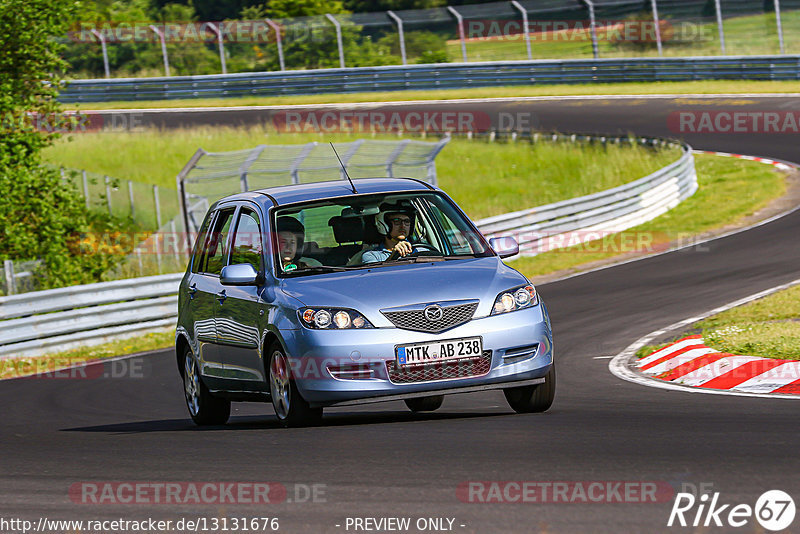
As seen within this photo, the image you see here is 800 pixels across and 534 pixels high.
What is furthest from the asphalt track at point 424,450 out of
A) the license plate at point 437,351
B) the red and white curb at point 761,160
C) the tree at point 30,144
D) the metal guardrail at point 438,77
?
the metal guardrail at point 438,77

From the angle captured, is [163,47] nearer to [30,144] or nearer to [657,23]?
[657,23]

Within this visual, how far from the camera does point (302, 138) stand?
36.8 m

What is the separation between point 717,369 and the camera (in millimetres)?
10359

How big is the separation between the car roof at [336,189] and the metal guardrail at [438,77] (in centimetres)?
3180

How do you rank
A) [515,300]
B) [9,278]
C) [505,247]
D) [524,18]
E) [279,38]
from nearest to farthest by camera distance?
[515,300]
[505,247]
[9,278]
[524,18]
[279,38]

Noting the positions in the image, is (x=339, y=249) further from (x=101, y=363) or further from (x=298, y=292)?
(x=101, y=363)

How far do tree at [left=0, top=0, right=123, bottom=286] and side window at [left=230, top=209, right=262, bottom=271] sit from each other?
541 inches

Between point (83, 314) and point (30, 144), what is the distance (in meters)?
6.60

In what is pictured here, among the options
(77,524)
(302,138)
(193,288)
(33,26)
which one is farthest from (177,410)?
(302,138)

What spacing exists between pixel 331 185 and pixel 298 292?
63.8 inches

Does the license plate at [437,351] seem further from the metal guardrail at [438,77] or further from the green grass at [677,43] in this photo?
the green grass at [677,43]

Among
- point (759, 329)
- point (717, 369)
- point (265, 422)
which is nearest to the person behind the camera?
point (265, 422)

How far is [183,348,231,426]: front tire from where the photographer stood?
984 centimetres

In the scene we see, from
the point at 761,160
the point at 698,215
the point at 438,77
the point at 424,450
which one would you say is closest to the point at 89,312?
the point at 424,450
